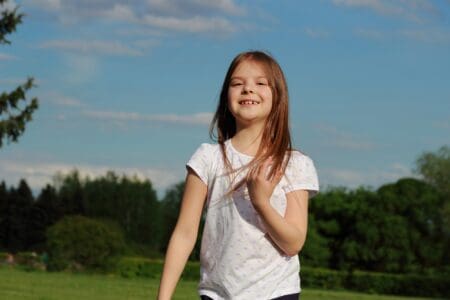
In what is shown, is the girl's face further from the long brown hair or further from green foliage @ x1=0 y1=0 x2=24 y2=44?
green foliage @ x1=0 y1=0 x2=24 y2=44

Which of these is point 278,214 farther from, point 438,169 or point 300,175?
point 438,169

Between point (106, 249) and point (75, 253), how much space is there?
1.45 m

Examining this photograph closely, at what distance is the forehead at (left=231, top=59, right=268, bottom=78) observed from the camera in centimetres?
405

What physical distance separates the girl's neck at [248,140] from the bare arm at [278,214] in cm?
14

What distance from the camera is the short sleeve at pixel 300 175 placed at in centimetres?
396

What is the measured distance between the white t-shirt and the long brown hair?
0.05 meters

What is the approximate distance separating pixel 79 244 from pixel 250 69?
3675 centimetres

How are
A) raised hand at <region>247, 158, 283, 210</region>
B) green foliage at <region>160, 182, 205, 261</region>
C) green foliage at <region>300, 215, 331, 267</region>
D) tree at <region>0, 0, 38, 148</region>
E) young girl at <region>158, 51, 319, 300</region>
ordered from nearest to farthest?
raised hand at <region>247, 158, 283, 210</region>
young girl at <region>158, 51, 319, 300</region>
tree at <region>0, 0, 38, 148</region>
green foliage at <region>300, 215, 331, 267</region>
green foliage at <region>160, 182, 205, 261</region>

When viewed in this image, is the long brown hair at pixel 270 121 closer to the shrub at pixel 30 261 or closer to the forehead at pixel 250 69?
the forehead at pixel 250 69

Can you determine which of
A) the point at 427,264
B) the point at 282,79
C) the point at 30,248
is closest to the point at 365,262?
the point at 427,264

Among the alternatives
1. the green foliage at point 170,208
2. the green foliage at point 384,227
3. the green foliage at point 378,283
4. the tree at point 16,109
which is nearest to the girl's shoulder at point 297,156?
the tree at point 16,109

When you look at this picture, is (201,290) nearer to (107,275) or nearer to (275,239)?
(275,239)

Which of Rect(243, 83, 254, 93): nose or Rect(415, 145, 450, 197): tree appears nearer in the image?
Rect(243, 83, 254, 93): nose

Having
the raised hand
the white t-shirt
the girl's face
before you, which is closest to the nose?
the girl's face
